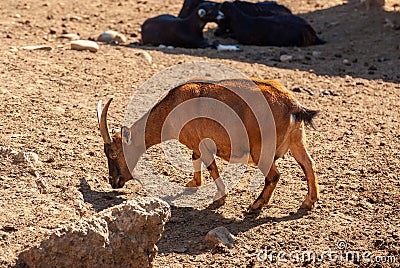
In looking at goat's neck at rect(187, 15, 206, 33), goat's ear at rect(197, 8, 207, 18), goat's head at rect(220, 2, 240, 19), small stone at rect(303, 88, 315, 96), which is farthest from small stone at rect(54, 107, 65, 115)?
goat's head at rect(220, 2, 240, 19)

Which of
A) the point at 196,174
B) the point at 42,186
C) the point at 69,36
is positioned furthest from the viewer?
the point at 69,36

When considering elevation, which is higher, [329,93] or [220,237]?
[329,93]

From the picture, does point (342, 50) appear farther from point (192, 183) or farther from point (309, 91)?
point (192, 183)

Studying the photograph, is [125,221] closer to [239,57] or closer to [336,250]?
[336,250]

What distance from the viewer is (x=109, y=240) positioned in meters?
5.28

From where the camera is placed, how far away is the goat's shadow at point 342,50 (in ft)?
40.6

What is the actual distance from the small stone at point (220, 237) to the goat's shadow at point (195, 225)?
92 mm

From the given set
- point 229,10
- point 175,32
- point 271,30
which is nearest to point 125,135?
point 175,32

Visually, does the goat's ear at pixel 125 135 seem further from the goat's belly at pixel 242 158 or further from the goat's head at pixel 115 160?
the goat's belly at pixel 242 158

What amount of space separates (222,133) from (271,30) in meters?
7.74

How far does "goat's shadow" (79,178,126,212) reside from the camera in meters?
6.99

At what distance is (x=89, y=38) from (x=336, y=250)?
27.3ft

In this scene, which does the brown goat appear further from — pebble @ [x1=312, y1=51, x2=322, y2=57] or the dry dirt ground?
pebble @ [x1=312, y1=51, x2=322, y2=57]

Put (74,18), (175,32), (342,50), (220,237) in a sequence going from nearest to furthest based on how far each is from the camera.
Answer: (220,237)
(342,50)
(175,32)
(74,18)
